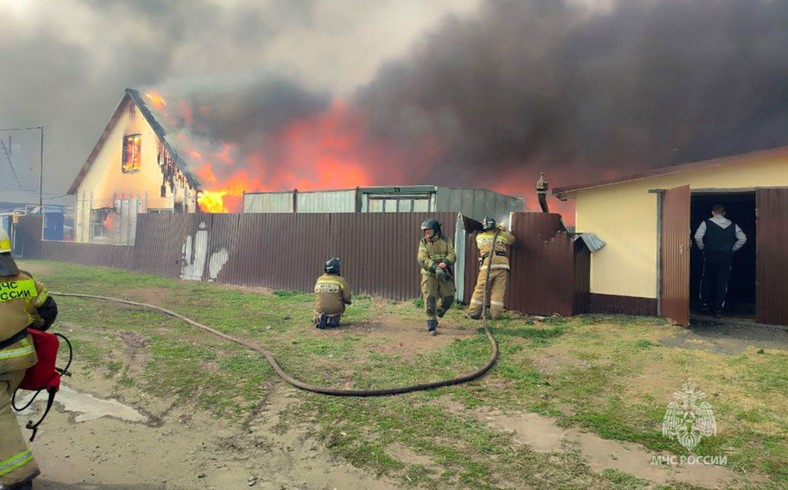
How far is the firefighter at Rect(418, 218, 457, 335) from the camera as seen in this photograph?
734 centimetres

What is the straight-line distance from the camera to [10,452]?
270 centimetres

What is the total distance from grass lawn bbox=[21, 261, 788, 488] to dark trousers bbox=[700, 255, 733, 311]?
1332mm

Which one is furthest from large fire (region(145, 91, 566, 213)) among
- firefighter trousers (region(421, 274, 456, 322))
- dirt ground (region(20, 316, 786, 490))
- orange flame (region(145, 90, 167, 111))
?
dirt ground (region(20, 316, 786, 490))

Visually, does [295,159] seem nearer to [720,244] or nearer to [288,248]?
[288,248]

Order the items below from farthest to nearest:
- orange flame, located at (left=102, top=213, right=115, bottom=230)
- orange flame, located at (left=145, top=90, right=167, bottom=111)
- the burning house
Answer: orange flame, located at (left=102, top=213, right=115, bottom=230), orange flame, located at (left=145, top=90, right=167, bottom=111), the burning house

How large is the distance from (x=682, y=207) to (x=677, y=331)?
1970 mm

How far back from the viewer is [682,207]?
7.46 meters

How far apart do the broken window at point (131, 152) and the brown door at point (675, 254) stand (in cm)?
2232

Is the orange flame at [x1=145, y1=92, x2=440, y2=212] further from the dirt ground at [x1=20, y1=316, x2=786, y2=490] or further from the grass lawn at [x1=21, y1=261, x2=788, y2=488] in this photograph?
the dirt ground at [x1=20, y1=316, x2=786, y2=490]

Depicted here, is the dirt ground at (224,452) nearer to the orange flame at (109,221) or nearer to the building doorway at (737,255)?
the building doorway at (737,255)

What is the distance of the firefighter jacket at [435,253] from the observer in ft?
24.3

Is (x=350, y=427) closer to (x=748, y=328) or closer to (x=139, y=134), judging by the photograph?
(x=748, y=328)

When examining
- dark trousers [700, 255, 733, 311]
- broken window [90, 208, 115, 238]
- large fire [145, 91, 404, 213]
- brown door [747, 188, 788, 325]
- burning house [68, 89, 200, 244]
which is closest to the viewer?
brown door [747, 188, 788, 325]

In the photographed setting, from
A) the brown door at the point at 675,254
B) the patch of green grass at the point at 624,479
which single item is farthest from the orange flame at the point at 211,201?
the patch of green grass at the point at 624,479
